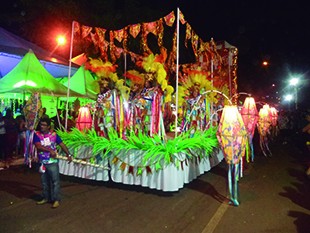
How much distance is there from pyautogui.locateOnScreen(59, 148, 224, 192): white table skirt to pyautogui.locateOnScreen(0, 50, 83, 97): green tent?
14.9 feet

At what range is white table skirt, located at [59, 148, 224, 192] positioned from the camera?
→ 6.36 m

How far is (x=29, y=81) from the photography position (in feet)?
37.1

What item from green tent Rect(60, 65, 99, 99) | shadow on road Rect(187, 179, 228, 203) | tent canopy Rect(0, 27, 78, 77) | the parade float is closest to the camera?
shadow on road Rect(187, 179, 228, 203)

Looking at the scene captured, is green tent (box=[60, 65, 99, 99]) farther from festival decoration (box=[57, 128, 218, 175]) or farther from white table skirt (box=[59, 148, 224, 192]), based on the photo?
white table skirt (box=[59, 148, 224, 192])

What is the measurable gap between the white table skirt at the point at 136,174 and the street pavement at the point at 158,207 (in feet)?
0.73

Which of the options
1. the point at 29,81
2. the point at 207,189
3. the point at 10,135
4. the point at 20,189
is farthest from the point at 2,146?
the point at 207,189

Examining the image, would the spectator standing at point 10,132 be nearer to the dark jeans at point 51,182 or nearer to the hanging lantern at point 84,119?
the hanging lantern at point 84,119

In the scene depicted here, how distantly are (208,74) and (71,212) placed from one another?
748cm

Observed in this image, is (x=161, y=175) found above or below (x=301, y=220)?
above

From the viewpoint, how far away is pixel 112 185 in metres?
7.35

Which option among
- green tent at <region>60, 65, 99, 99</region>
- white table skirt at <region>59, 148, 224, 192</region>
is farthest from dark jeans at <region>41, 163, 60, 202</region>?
green tent at <region>60, 65, 99, 99</region>

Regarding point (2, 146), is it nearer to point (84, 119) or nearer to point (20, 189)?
point (84, 119)

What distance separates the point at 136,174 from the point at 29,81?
678 cm

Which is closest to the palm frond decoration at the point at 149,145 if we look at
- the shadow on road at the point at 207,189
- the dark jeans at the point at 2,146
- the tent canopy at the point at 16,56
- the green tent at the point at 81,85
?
the shadow on road at the point at 207,189
